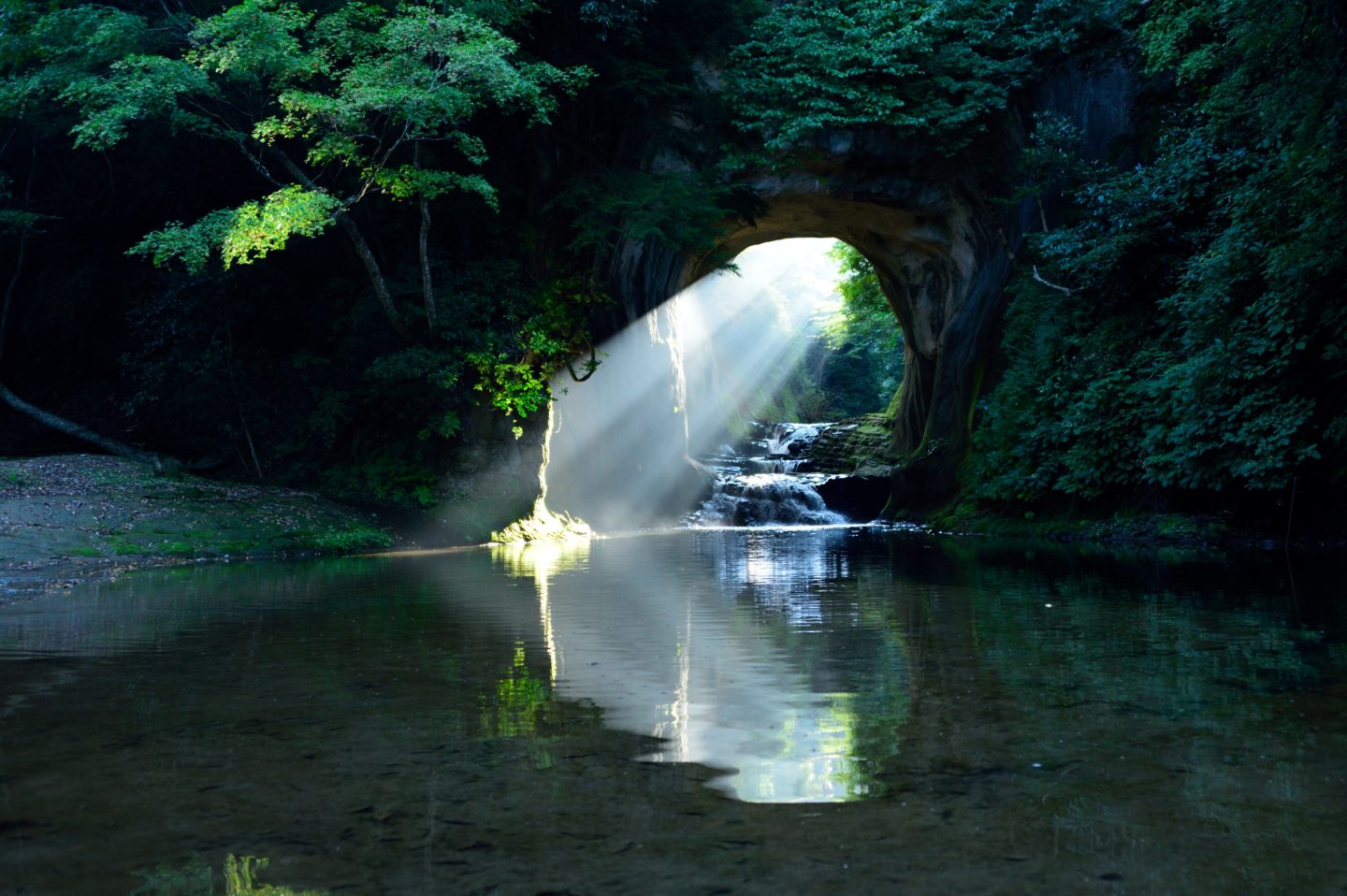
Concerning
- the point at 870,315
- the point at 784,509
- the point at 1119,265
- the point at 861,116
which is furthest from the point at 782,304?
the point at 1119,265

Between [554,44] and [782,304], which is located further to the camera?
[782,304]

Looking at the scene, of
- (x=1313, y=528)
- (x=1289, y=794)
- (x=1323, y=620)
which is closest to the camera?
(x=1289, y=794)

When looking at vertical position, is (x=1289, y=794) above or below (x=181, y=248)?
below

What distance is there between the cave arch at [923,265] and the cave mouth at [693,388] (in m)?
1.53

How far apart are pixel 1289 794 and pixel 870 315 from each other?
36723 millimetres

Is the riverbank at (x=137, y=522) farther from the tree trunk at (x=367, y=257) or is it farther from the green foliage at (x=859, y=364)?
the green foliage at (x=859, y=364)

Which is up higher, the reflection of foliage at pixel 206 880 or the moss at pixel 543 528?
the moss at pixel 543 528

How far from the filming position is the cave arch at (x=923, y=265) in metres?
23.9

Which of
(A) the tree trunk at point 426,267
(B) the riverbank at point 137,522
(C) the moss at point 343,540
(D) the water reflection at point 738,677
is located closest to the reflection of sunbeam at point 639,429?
(A) the tree trunk at point 426,267

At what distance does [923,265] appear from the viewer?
2719 cm

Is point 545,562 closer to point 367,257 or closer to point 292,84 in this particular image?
point 367,257

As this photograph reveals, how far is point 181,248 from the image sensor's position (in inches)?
585

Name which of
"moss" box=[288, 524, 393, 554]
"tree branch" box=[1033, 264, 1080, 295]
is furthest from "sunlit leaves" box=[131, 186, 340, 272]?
"tree branch" box=[1033, 264, 1080, 295]

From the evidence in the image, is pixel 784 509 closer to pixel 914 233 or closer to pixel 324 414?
pixel 914 233
